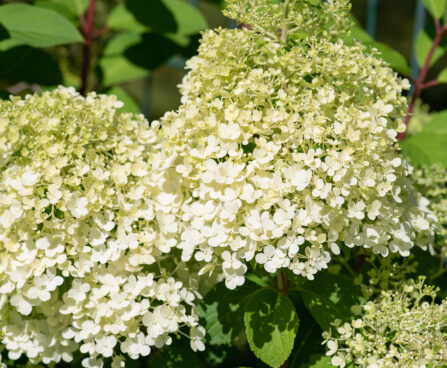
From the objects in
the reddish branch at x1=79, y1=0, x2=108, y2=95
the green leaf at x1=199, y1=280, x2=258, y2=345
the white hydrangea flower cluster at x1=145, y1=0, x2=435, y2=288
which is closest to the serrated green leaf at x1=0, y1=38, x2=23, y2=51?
the reddish branch at x1=79, y1=0, x2=108, y2=95

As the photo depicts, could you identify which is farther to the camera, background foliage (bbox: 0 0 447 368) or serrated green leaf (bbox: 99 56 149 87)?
serrated green leaf (bbox: 99 56 149 87)

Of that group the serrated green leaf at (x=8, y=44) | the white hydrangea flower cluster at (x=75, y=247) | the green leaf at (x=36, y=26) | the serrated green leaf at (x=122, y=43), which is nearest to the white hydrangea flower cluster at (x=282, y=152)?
the white hydrangea flower cluster at (x=75, y=247)

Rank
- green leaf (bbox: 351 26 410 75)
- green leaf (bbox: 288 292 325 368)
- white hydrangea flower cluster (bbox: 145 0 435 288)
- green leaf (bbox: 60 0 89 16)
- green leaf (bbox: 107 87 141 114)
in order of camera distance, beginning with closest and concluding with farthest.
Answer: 1. white hydrangea flower cluster (bbox: 145 0 435 288)
2. green leaf (bbox: 288 292 325 368)
3. green leaf (bbox: 351 26 410 75)
4. green leaf (bbox: 107 87 141 114)
5. green leaf (bbox: 60 0 89 16)

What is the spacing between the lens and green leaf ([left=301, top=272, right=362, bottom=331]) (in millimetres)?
1107

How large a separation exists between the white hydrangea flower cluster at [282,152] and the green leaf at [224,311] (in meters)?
0.18

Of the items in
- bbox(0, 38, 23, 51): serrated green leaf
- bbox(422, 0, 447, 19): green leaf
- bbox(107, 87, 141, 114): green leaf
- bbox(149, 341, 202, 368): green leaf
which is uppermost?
bbox(422, 0, 447, 19): green leaf

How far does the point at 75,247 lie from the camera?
101 cm

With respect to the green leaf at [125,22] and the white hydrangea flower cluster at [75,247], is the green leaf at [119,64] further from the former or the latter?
the white hydrangea flower cluster at [75,247]

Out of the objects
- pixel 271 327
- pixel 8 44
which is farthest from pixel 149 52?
pixel 271 327

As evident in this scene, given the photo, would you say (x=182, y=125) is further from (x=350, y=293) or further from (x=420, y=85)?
(x=420, y=85)

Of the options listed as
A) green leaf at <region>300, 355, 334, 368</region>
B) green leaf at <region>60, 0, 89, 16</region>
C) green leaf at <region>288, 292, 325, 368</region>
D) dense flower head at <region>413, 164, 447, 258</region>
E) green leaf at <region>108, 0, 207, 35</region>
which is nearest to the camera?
green leaf at <region>300, 355, 334, 368</region>

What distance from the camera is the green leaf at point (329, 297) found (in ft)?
3.63

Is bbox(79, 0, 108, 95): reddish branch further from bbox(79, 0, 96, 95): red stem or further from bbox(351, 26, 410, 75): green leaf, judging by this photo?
bbox(351, 26, 410, 75): green leaf

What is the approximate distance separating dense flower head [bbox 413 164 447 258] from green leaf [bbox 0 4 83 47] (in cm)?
84
